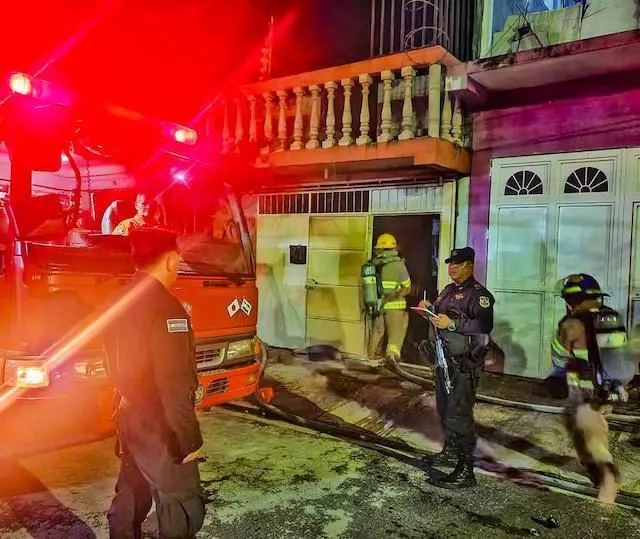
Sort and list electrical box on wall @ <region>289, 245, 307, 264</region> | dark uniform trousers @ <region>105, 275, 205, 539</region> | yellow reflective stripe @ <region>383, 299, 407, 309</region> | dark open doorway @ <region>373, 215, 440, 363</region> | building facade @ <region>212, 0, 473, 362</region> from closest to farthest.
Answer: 1. dark uniform trousers @ <region>105, 275, 205, 539</region>
2. building facade @ <region>212, 0, 473, 362</region>
3. yellow reflective stripe @ <region>383, 299, 407, 309</region>
4. dark open doorway @ <region>373, 215, 440, 363</region>
5. electrical box on wall @ <region>289, 245, 307, 264</region>

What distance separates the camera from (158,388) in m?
2.18

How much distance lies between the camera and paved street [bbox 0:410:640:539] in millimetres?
3125

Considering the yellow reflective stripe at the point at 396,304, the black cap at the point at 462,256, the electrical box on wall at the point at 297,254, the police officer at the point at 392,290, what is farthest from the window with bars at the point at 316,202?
the black cap at the point at 462,256

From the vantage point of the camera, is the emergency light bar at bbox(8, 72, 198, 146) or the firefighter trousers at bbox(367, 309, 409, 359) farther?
the firefighter trousers at bbox(367, 309, 409, 359)

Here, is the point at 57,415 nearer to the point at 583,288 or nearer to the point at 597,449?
the point at 583,288

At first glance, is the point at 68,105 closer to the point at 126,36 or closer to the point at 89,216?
the point at 89,216

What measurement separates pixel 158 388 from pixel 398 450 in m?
2.88

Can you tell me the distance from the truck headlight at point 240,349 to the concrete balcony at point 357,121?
135 inches

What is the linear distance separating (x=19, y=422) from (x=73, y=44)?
9.12 metres

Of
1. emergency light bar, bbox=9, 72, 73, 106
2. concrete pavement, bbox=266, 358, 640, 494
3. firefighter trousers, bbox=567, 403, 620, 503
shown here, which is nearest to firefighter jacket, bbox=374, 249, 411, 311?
concrete pavement, bbox=266, 358, 640, 494

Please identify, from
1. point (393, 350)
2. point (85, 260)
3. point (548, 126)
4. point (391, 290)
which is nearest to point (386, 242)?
point (391, 290)

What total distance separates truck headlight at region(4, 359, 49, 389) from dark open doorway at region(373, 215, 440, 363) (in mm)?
5573

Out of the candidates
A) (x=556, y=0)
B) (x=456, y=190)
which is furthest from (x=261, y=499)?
(x=556, y=0)

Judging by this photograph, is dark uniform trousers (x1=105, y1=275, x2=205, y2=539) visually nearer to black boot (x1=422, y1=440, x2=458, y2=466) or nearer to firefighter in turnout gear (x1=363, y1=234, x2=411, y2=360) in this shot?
black boot (x1=422, y1=440, x2=458, y2=466)
